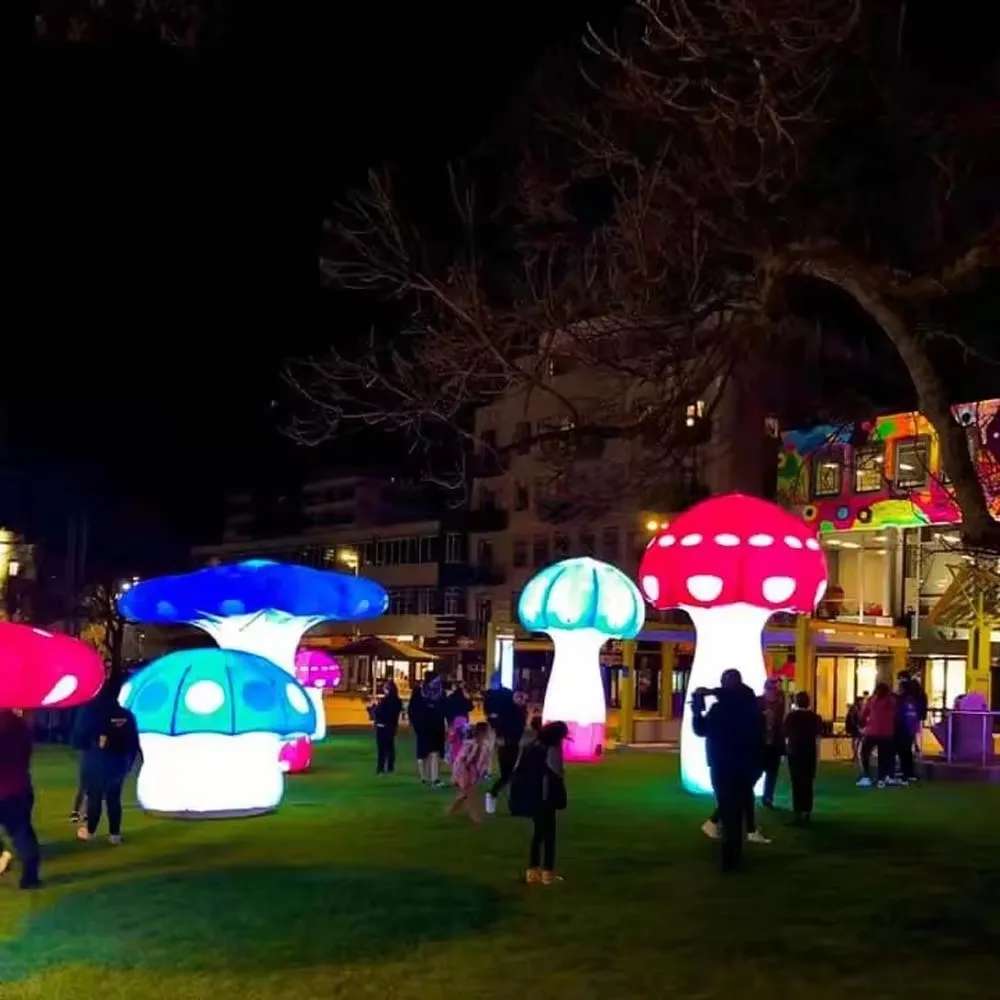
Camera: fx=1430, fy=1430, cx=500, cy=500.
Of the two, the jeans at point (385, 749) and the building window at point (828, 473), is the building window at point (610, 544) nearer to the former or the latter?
the building window at point (828, 473)

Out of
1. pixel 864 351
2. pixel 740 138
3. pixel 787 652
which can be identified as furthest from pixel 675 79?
pixel 787 652

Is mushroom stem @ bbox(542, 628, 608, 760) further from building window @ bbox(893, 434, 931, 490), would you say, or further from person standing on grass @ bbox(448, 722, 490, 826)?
building window @ bbox(893, 434, 931, 490)

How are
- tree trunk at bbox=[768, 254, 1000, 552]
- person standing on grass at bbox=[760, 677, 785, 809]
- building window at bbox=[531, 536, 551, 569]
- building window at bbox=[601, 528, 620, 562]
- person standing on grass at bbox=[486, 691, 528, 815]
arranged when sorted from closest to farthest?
1. tree trunk at bbox=[768, 254, 1000, 552]
2. person standing on grass at bbox=[486, 691, 528, 815]
3. person standing on grass at bbox=[760, 677, 785, 809]
4. building window at bbox=[601, 528, 620, 562]
5. building window at bbox=[531, 536, 551, 569]

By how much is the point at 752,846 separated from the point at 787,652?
22177 millimetres

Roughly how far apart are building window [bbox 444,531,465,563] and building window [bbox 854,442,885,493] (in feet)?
81.2

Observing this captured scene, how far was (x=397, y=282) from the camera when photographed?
481 inches

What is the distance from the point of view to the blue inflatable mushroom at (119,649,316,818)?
47.1 feet

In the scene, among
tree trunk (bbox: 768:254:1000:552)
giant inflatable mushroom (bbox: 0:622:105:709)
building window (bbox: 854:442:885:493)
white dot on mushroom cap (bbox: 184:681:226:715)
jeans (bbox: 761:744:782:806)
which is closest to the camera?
tree trunk (bbox: 768:254:1000:552)

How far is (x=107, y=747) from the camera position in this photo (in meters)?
12.6

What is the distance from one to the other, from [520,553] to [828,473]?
20061 millimetres

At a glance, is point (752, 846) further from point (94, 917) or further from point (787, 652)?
point (787, 652)

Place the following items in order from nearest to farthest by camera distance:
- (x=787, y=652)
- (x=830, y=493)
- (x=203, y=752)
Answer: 1. (x=203, y=752)
2. (x=787, y=652)
3. (x=830, y=493)

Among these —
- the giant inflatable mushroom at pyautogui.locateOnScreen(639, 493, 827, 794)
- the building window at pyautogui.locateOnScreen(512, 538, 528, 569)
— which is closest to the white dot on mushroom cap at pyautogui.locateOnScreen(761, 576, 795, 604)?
the giant inflatable mushroom at pyautogui.locateOnScreen(639, 493, 827, 794)

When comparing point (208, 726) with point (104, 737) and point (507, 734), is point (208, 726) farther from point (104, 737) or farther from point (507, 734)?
point (507, 734)
